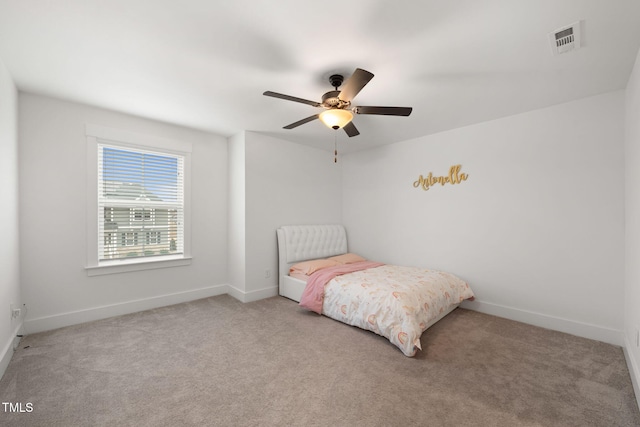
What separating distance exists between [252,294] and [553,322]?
376 cm

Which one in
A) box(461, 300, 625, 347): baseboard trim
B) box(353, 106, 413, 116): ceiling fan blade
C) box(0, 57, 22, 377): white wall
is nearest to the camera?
box(0, 57, 22, 377): white wall

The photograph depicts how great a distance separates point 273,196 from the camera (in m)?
4.40

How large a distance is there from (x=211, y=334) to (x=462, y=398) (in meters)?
2.39

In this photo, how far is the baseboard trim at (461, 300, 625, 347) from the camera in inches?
109

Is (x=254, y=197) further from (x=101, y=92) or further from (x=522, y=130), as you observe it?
(x=522, y=130)

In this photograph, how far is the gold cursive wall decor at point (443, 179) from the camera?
12.7ft

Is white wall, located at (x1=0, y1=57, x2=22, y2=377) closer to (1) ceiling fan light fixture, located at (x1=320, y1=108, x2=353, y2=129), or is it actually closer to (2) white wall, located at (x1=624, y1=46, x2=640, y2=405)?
(1) ceiling fan light fixture, located at (x1=320, y1=108, x2=353, y2=129)

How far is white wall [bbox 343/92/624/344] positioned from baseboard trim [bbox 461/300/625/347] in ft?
0.03

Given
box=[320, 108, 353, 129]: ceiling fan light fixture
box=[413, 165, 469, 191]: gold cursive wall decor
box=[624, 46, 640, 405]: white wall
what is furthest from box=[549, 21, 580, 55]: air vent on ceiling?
box=[413, 165, 469, 191]: gold cursive wall decor

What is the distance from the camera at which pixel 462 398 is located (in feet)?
6.34

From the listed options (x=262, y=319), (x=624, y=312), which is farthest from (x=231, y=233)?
(x=624, y=312)

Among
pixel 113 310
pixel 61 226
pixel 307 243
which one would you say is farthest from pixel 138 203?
pixel 307 243

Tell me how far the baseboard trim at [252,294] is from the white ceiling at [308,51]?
8.33ft

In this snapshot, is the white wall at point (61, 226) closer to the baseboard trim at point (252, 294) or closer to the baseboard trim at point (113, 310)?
the baseboard trim at point (113, 310)
